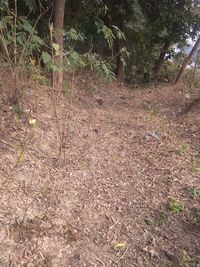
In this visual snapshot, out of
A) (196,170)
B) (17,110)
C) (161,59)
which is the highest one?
(17,110)

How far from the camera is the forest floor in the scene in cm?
207

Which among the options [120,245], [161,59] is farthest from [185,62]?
[120,245]

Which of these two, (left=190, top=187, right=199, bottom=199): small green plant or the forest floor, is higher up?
(left=190, top=187, right=199, bottom=199): small green plant

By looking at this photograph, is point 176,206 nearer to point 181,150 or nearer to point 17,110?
point 181,150

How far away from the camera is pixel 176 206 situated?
253cm

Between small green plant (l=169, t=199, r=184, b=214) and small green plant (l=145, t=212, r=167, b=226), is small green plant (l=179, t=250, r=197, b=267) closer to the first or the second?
small green plant (l=145, t=212, r=167, b=226)

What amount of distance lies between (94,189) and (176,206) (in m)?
0.74

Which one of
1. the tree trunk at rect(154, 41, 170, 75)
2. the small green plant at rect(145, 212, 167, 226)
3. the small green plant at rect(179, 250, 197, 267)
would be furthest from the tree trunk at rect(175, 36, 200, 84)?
the small green plant at rect(179, 250, 197, 267)

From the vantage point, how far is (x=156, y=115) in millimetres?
4992

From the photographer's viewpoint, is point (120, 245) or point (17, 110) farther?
point (17, 110)

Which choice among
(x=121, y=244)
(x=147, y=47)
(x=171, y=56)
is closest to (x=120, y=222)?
(x=121, y=244)

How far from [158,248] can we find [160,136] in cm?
201

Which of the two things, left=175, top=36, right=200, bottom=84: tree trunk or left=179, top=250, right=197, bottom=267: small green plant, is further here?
left=175, top=36, right=200, bottom=84: tree trunk

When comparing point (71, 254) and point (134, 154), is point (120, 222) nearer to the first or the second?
point (71, 254)
